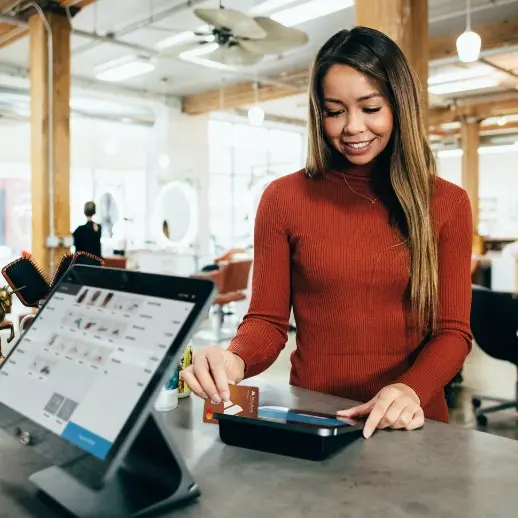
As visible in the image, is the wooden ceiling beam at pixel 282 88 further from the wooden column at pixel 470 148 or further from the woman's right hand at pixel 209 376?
the woman's right hand at pixel 209 376

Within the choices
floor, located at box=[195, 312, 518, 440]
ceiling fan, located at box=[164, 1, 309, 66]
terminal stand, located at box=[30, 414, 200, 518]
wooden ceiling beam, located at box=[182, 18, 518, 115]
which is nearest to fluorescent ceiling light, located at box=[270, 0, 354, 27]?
wooden ceiling beam, located at box=[182, 18, 518, 115]

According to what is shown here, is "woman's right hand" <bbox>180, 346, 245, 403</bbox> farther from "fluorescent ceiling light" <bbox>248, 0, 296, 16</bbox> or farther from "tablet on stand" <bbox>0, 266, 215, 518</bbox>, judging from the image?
"fluorescent ceiling light" <bbox>248, 0, 296, 16</bbox>

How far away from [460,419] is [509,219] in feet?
39.7

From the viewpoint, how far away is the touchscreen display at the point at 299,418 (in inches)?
38.0

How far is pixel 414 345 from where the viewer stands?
1.33m

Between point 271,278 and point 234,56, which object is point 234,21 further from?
point 271,278

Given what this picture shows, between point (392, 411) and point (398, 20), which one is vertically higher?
point (398, 20)

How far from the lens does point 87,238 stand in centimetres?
603

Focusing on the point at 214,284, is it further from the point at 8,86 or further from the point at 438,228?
the point at 8,86

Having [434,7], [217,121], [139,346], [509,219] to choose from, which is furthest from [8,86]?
[509,219]

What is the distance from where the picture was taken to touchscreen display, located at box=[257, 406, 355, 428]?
0.97m

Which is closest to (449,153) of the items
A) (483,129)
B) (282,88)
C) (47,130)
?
(483,129)

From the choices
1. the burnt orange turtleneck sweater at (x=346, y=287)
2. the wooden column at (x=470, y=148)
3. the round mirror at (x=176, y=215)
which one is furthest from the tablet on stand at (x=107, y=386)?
the wooden column at (x=470, y=148)

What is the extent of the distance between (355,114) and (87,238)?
5.13m
